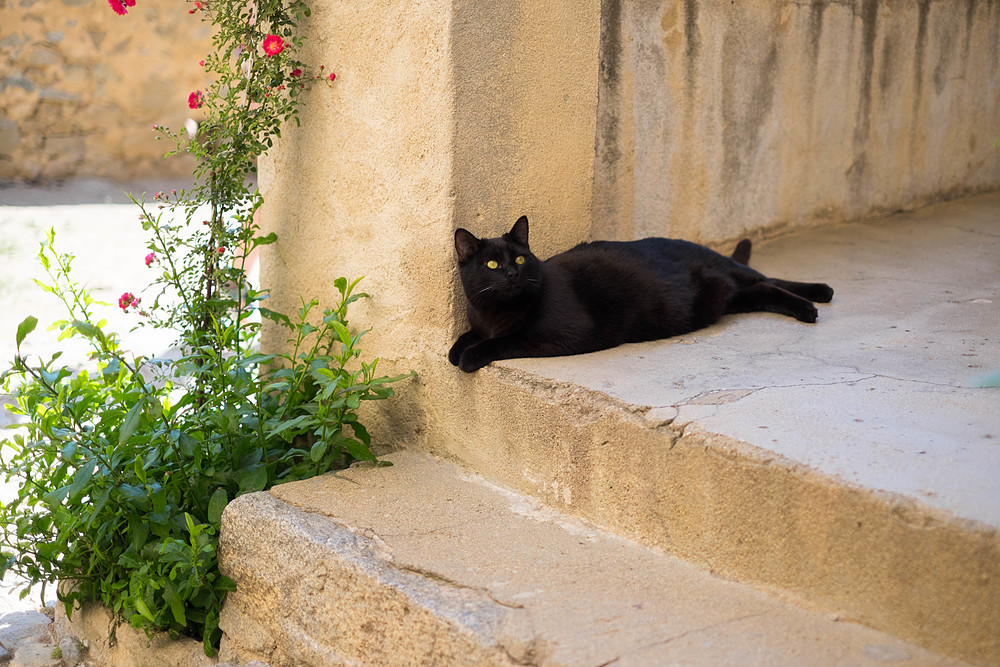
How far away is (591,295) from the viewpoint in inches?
98.3

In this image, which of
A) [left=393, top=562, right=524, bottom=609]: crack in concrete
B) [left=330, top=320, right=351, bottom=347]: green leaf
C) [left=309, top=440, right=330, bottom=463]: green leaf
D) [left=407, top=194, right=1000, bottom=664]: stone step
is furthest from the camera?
[left=330, top=320, right=351, bottom=347]: green leaf

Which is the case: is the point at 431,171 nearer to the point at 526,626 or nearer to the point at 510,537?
the point at 510,537

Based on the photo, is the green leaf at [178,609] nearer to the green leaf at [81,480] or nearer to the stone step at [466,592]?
the stone step at [466,592]

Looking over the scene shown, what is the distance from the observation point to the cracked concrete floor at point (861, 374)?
1.60 m

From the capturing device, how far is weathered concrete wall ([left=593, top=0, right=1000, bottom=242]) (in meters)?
2.98

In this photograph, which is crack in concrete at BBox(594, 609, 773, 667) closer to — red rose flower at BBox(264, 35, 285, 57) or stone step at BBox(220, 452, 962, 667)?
stone step at BBox(220, 452, 962, 667)

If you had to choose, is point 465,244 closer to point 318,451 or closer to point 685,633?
point 318,451

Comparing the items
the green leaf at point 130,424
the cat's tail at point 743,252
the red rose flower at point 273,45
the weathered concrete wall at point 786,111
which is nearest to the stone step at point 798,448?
the cat's tail at point 743,252

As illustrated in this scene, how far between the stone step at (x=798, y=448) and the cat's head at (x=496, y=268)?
20cm

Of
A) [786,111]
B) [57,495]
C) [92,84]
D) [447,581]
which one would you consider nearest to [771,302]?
[786,111]

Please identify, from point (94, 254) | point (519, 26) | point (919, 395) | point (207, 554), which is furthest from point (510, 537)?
point (94, 254)

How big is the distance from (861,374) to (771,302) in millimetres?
646

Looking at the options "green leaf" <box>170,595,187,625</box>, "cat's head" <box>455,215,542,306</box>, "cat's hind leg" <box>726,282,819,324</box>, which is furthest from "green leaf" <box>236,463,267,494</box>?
"cat's hind leg" <box>726,282,819,324</box>

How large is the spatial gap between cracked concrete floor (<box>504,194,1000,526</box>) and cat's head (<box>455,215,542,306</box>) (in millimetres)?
207
